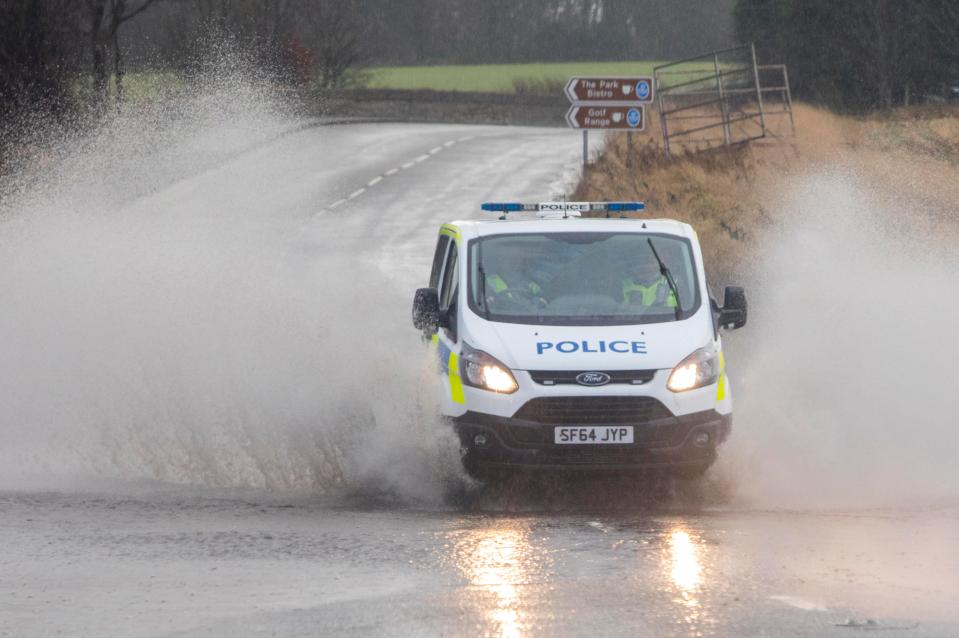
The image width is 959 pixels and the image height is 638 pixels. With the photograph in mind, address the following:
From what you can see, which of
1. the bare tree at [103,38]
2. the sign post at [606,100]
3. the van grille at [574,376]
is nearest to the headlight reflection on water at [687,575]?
the van grille at [574,376]

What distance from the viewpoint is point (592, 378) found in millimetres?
9930

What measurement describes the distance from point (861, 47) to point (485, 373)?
64.1 meters

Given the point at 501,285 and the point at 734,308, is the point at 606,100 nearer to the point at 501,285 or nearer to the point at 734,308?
the point at 734,308

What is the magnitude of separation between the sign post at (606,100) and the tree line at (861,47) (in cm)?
3792

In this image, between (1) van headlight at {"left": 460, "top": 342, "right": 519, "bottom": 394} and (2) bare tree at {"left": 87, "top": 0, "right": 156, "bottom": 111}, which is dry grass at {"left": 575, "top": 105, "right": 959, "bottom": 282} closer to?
(1) van headlight at {"left": 460, "top": 342, "right": 519, "bottom": 394}

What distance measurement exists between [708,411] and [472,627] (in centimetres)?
385

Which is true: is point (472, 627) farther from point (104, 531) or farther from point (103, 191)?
point (103, 191)

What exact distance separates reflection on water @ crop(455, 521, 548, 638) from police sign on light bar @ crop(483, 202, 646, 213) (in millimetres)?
3132

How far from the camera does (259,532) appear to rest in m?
9.06

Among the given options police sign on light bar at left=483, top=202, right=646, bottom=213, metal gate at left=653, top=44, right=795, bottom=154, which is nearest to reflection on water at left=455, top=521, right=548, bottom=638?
police sign on light bar at left=483, top=202, right=646, bottom=213

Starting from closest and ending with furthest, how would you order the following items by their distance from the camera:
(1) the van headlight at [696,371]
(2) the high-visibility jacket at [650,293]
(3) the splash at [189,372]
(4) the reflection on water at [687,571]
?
(4) the reflection on water at [687,571]
(1) the van headlight at [696,371]
(2) the high-visibility jacket at [650,293]
(3) the splash at [189,372]

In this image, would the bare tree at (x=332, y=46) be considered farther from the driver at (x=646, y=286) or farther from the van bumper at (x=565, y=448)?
the van bumper at (x=565, y=448)

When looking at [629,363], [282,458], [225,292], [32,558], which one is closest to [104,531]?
[32,558]

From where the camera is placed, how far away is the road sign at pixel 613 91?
25.1 meters
